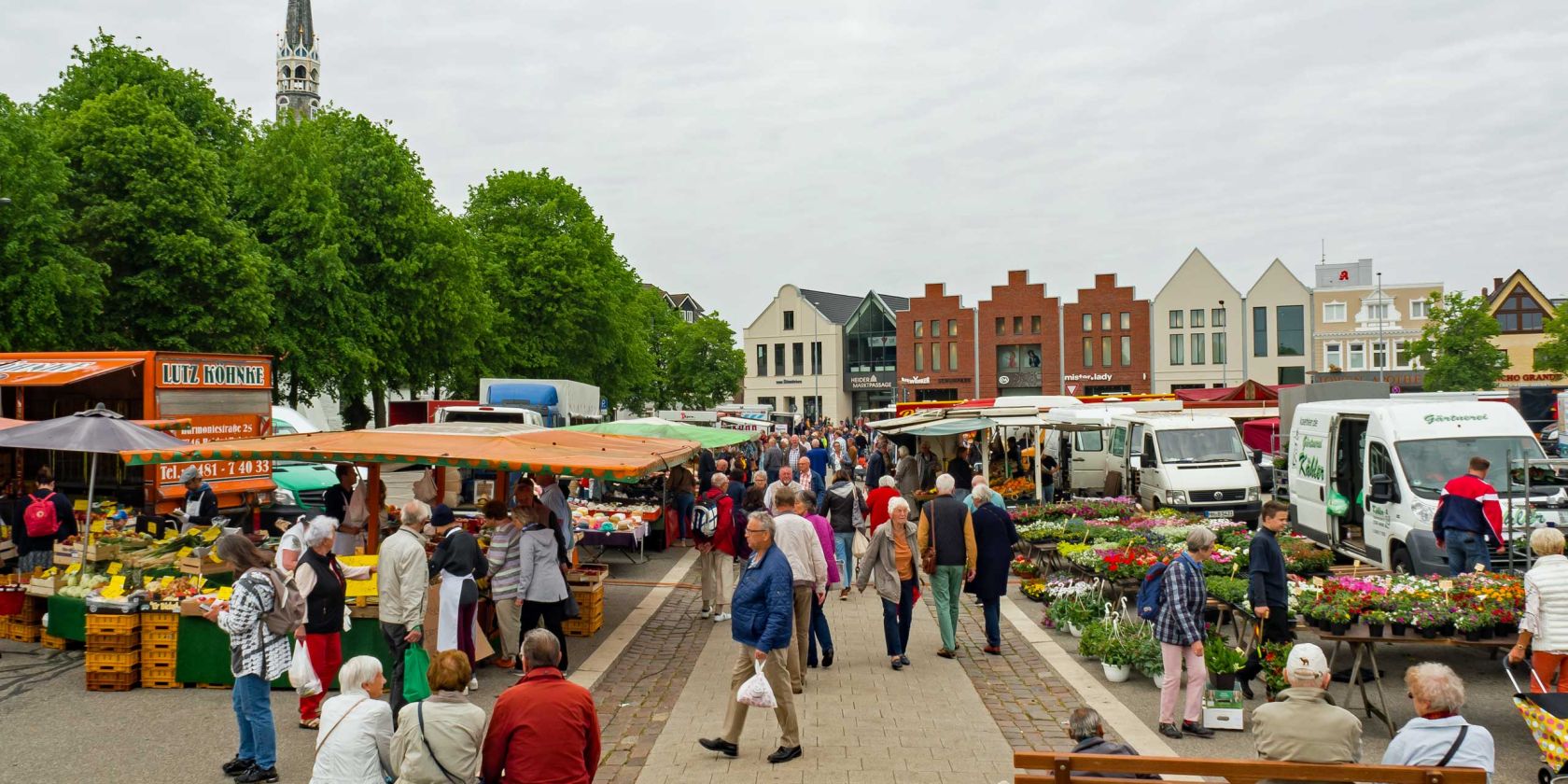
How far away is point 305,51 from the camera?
340ft

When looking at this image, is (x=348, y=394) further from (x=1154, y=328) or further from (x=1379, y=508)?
(x=1154, y=328)

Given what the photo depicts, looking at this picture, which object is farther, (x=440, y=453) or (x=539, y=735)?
(x=440, y=453)

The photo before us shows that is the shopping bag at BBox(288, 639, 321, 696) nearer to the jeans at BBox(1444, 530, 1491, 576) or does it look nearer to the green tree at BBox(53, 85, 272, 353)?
the jeans at BBox(1444, 530, 1491, 576)

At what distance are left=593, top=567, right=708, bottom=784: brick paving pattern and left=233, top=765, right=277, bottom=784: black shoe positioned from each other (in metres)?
2.09

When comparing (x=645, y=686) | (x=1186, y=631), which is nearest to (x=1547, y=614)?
(x=1186, y=631)

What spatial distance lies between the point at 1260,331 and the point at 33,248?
67.2 meters

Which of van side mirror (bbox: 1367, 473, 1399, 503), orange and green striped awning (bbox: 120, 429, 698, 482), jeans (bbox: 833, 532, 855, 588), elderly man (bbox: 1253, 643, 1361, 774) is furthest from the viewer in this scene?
jeans (bbox: 833, 532, 855, 588)

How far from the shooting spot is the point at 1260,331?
7338cm

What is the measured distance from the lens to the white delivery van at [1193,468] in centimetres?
2116

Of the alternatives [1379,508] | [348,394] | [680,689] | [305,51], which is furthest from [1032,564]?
[305,51]

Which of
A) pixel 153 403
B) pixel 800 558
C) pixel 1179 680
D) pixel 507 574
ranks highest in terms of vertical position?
pixel 153 403

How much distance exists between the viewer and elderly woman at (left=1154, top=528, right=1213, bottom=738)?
27.2ft

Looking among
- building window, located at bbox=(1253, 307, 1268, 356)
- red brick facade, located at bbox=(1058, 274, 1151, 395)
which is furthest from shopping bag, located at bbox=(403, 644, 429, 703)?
building window, located at bbox=(1253, 307, 1268, 356)

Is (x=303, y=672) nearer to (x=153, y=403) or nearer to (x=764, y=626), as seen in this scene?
(x=764, y=626)
